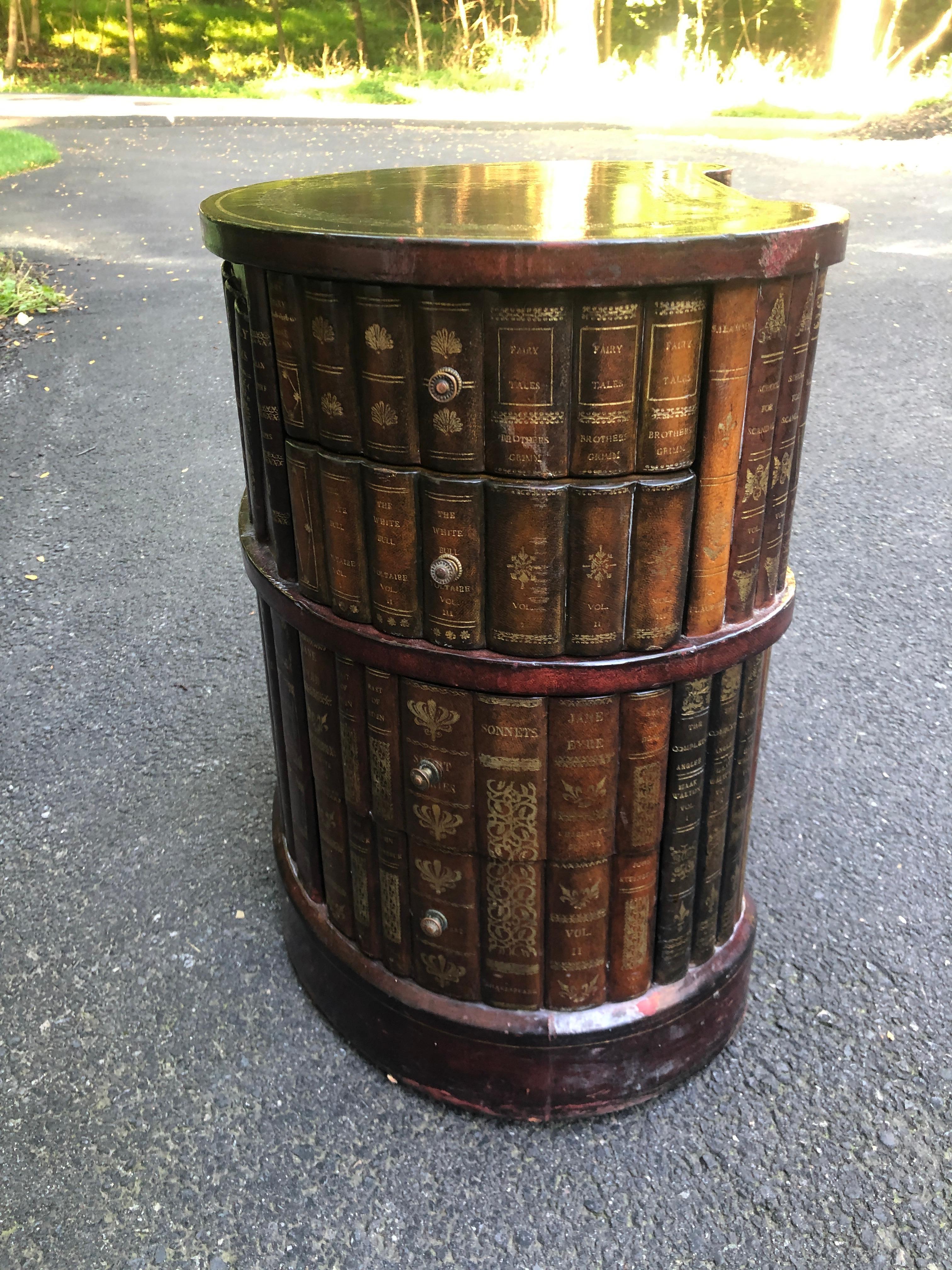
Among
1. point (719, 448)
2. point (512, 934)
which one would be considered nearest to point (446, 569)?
point (719, 448)

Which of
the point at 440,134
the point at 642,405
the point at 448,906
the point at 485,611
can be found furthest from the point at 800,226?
the point at 440,134

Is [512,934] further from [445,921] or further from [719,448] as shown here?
[719,448]

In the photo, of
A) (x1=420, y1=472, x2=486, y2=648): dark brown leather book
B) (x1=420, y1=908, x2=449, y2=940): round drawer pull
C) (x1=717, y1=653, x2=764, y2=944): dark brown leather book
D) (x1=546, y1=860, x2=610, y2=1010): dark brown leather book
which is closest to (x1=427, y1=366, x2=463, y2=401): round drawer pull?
(x1=420, y1=472, x2=486, y2=648): dark brown leather book

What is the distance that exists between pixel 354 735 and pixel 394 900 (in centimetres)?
30

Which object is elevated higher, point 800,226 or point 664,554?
point 800,226

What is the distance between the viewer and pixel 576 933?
1500 millimetres

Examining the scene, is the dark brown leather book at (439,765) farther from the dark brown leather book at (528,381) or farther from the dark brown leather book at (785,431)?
the dark brown leather book at (785,431)

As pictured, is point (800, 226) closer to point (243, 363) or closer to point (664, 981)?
point (243, 363)

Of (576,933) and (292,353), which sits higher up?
(292,353)

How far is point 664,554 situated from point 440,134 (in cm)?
1193

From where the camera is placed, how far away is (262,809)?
7.93ft

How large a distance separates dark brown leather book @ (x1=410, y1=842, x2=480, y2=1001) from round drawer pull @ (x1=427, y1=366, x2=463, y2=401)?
70 centimetres

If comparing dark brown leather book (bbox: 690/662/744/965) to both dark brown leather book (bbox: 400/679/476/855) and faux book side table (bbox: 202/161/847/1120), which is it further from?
dark brown leather book (bbox: 400/679/476/855)

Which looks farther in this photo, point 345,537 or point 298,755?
point 298,755
